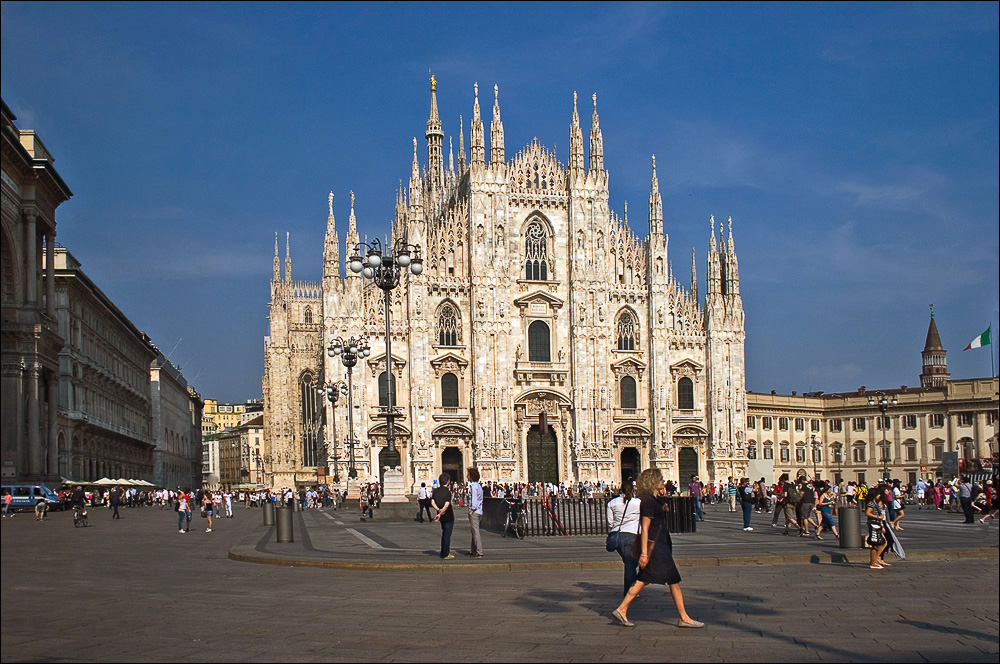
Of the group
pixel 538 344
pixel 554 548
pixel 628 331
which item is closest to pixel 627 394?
pixel 628 331

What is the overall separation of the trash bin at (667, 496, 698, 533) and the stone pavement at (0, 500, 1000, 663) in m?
8.53

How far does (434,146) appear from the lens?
8162cm

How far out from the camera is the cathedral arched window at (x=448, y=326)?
203 feet

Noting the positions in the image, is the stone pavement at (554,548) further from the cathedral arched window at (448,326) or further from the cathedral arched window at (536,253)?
the cathedral arched window at (536,253)

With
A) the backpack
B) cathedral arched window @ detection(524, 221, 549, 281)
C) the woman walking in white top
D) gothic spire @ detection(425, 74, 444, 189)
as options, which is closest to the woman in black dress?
the woman walking in white top

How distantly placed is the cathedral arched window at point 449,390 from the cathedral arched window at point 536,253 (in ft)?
24.6

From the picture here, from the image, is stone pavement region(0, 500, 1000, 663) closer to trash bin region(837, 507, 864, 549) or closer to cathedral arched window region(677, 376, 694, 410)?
trash bin region(837, 507, 864, 549)

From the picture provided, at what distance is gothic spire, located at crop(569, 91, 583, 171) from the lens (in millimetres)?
64125

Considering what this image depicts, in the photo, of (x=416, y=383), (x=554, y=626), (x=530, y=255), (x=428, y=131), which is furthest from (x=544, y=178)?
(x=554, y=626)

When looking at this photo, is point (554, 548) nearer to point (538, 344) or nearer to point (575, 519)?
point (575, 519)

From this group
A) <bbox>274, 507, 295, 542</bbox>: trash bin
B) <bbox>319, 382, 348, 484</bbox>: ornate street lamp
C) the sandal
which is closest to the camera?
the sandal

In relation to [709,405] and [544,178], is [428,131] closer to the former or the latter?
[544,178]

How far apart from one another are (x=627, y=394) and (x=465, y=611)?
53.6 meters

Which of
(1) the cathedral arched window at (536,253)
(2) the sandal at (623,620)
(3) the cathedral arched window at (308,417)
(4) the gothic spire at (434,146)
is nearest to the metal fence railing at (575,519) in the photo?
(2) the sandal at (623,620)
